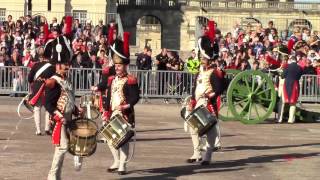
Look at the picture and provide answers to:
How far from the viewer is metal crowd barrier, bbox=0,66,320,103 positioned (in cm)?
2353

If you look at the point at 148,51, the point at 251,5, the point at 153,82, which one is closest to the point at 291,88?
the point at 153,82

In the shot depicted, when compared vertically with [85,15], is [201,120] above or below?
below

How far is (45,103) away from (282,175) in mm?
3758

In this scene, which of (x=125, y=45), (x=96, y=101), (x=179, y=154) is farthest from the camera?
(x=96, y=101)

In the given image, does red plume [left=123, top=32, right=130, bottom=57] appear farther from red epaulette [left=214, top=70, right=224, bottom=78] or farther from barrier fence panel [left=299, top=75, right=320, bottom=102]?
barrier fence panel [left=299, top=75, right=320, bottom=102]

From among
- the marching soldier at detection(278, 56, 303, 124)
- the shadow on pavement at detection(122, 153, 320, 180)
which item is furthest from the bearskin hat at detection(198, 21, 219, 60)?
the marching soldier at detection(278, 56, 303, 124)

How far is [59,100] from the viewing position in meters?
10.3

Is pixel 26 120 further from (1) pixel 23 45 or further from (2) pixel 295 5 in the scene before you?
(2) pixel 295 5

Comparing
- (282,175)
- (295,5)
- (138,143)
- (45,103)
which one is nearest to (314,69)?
(138,143)

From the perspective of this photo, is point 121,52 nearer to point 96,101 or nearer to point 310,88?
point 96,101

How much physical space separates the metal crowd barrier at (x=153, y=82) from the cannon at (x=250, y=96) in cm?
483

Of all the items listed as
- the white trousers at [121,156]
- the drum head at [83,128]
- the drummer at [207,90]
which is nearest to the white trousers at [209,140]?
the drummer at [207,90]

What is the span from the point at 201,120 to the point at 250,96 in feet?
21.3

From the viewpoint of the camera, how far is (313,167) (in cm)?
1264
